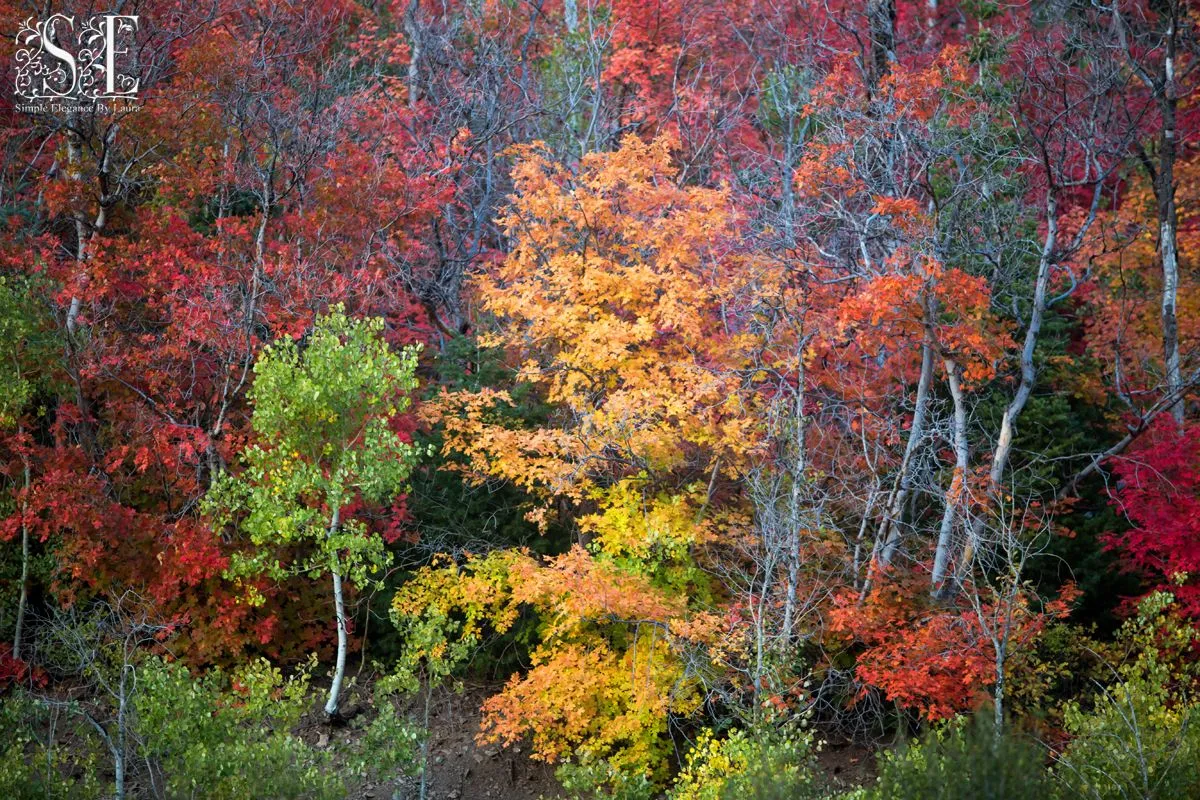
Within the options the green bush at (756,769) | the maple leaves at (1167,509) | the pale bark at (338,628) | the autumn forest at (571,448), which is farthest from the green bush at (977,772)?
the pale bark at (338,628)

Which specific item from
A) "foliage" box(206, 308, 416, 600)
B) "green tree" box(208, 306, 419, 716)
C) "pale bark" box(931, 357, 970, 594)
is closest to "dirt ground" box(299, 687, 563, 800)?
"green tree" box(208, 306, 419, 716)

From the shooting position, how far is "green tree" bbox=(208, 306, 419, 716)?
14.6m

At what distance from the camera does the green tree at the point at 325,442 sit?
1462 centimetres

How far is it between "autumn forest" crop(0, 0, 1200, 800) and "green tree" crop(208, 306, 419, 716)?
69 millimetres

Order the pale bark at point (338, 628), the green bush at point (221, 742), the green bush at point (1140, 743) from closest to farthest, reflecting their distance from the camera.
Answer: the green bush at point (1140, 743) < the green bush at point (221, 742) < the pale bark at point (338, 628)

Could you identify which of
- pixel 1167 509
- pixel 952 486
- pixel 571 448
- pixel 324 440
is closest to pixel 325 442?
pixel 324 440

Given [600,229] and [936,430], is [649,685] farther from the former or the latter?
[600,229]

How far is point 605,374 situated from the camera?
17141 mm

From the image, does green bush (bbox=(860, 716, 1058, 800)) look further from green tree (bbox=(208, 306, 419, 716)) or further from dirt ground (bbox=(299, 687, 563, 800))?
green tree (bbox=(208, 306, 419, 716))

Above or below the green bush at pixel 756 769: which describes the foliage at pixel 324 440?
above

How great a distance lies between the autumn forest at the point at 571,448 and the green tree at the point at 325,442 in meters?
0.07

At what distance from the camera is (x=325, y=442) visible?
15.6 metres

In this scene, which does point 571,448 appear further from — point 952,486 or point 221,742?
point 221,742

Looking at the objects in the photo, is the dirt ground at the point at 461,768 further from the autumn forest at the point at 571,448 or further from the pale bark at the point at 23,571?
the pale bark at the point at 23,571
